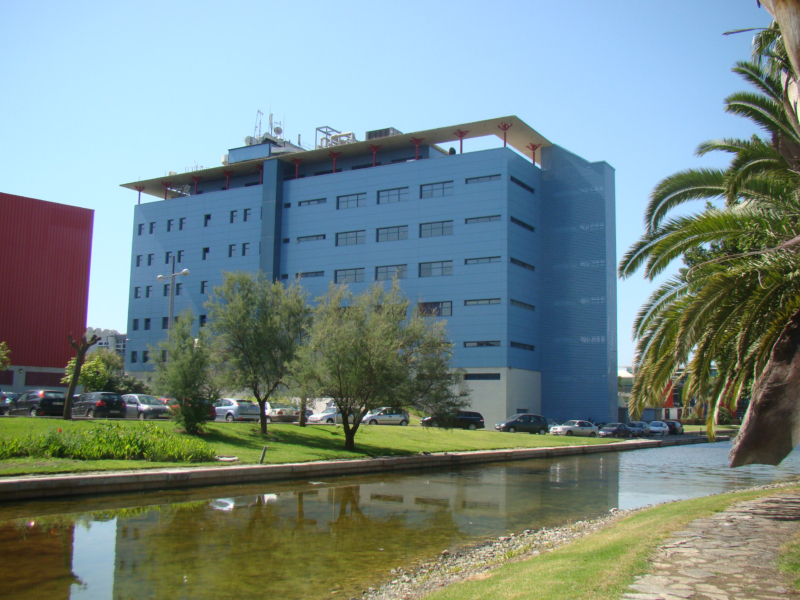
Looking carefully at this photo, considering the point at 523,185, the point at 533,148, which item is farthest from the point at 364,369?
the point at 533,148

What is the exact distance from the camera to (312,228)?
66438mm

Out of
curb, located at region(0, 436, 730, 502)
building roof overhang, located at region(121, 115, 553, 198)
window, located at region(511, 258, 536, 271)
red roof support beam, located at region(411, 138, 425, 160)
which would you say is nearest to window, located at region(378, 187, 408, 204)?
red roof support beam, located at region(411, 138, 425, 160)

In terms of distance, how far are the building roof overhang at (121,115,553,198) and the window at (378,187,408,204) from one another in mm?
5185

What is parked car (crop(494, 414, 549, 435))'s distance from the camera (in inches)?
1944

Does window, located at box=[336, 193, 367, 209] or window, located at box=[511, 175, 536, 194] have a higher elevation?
window, located at box=[511, 175, 536, 194]

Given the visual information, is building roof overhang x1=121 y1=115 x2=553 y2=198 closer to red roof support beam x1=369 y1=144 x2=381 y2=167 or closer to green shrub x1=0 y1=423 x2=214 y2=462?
red roof support beam x1=369 y1=144 x2=381 y2=167

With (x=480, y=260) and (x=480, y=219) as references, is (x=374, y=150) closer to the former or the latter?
(x=480, y=219)

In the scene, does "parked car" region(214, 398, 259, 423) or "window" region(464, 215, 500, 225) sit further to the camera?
"window" region(464, 215, 500, 225)

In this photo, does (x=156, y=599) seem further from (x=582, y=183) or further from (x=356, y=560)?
(x=582, y=183)

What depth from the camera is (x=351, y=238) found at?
6391 cm

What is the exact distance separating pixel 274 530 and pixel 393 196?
52.0 m

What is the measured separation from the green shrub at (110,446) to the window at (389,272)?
132 feet

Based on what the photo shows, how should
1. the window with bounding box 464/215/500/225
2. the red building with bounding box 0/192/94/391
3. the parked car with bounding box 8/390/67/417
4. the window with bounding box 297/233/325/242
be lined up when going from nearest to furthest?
the parked car with bounding box 8/390/67/417 < the red building with bounding box 0/192/94/391 < the window with bounding box 464/215/500/225 < the window with bounding box 297/233/325/242

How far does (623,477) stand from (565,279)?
38171mm
